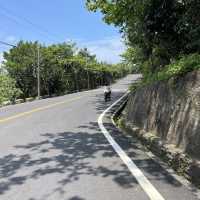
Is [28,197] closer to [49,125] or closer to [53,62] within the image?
[49,125]

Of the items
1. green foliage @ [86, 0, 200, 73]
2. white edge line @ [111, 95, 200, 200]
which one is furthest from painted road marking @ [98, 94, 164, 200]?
green foliage @ [86, 0, 200, 73]

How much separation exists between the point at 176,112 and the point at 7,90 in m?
35.3

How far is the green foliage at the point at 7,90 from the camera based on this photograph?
42.2 m

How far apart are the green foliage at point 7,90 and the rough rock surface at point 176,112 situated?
30280 millimetres

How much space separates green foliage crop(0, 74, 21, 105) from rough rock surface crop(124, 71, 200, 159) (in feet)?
99.3

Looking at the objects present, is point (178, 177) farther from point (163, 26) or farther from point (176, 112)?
point (163, 26)

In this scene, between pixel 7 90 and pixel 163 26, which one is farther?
pixel 7 90

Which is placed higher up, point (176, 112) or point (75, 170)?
point (176, 112)

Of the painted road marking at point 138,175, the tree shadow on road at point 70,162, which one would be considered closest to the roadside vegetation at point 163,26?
the tree shadow on road at point 70,162

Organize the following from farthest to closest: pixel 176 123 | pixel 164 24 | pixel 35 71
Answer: pixel 35 71
pixel 164 24
pixel 176 123

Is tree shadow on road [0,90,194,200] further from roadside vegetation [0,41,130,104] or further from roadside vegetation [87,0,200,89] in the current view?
roadside vegetation [0,41,130,104]

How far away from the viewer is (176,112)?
9883 mm

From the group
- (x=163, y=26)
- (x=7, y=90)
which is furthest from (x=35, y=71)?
(x=163, y=26)

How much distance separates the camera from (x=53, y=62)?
191 feet
